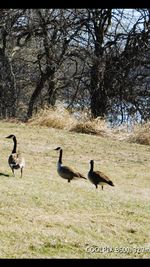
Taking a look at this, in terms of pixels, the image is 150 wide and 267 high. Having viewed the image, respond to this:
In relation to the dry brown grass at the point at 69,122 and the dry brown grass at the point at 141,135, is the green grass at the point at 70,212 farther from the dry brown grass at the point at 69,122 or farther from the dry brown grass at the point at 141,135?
the dry brown grass at the point at 69,122

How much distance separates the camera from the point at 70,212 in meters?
6.39

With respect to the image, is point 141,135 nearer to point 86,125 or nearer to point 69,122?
point 86,125

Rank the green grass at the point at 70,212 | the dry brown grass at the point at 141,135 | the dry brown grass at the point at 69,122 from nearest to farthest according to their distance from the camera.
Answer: the green grass at the point at 70,212
the dry brown grass at the point at 141,135
the dry brown grass at the point at 69,122

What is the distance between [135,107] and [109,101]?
1161 mm

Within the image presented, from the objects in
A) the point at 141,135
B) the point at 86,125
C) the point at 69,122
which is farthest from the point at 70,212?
the point at 69,122

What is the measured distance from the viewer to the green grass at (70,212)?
495 cm

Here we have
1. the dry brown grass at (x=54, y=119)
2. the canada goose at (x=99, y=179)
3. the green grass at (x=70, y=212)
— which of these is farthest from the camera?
the dry brown grass at (x=54, y=119)

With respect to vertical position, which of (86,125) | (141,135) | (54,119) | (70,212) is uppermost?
(54,119)

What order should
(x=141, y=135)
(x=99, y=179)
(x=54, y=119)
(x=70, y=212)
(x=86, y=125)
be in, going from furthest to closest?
(x=54, y=119) → (x=86, y=125) → (x=141, y=135) → (x=99, y=179) → (x=70, y=212)

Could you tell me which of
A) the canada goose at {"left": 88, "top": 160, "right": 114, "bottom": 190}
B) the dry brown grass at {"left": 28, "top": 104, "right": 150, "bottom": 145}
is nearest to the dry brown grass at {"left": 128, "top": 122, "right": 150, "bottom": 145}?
the dry brown grass at {"left": 28, "top": 104, "right": 150, "bottom": 145}

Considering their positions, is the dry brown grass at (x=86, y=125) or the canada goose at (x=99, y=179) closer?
the canada goose at (x=99, y=179)

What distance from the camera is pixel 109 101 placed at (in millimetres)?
21172

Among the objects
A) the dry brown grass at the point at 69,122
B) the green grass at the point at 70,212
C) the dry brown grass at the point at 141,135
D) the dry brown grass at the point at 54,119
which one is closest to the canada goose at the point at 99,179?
the green grass at the point at 70,212

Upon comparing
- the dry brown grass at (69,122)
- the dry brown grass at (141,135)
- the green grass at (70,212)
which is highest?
the dry brown grass at (69,122)
